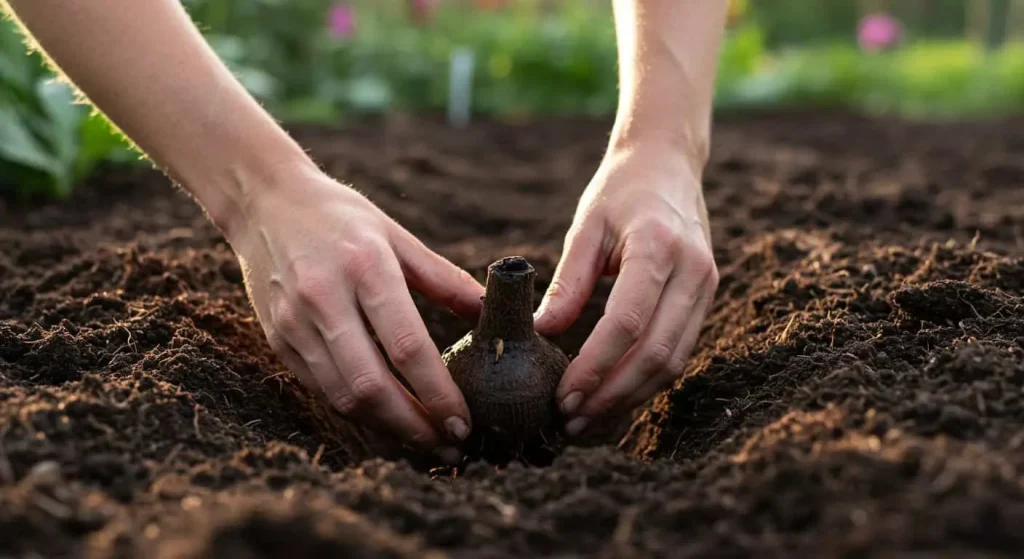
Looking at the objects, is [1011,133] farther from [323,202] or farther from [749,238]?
[323,202]

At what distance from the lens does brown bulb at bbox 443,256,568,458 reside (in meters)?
2.20

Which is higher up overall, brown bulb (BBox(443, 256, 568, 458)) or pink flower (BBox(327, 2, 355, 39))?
pink flower (BBox(327, 2, 355, 39))

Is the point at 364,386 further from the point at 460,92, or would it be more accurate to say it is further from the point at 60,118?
the point at 460,92

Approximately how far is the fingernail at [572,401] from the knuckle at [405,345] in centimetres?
38

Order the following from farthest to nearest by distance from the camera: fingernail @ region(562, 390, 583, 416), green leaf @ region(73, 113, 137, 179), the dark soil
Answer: green leaf @ region(73, 113, 137, 179) < fingernail @ region(562, 390, 583, 416) < the dark soil

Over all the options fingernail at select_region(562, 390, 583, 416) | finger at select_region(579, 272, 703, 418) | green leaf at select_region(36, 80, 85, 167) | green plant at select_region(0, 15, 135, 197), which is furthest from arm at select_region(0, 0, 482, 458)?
green leaf at select_region(36, 80, 85, 167)

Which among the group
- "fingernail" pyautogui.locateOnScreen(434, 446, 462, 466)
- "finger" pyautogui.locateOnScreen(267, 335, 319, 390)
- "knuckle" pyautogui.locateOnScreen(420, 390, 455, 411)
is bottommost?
"fingernail" pyautogui.locateOnScreen(434, 446, 462, 466)

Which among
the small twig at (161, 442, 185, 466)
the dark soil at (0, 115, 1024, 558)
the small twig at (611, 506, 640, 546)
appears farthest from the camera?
the small twig at (161, 442, 185, 466)

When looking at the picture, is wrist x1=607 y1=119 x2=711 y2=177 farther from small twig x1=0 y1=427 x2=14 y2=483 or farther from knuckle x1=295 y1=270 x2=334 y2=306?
small twig x1=0 y1=427 x2=14 y2=483

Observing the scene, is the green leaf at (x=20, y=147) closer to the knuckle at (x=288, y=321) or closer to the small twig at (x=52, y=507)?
the knuckle at (x=288, y=321)

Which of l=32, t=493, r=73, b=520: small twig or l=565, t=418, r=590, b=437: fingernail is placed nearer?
l=32, t=493, r=73, b=520: small twig

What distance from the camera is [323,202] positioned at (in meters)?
2.06

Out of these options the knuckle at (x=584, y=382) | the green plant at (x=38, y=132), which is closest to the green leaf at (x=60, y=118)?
the green plant at (x=38, y=132)

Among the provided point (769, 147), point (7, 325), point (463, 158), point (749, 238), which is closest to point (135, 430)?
point (7, 325)
